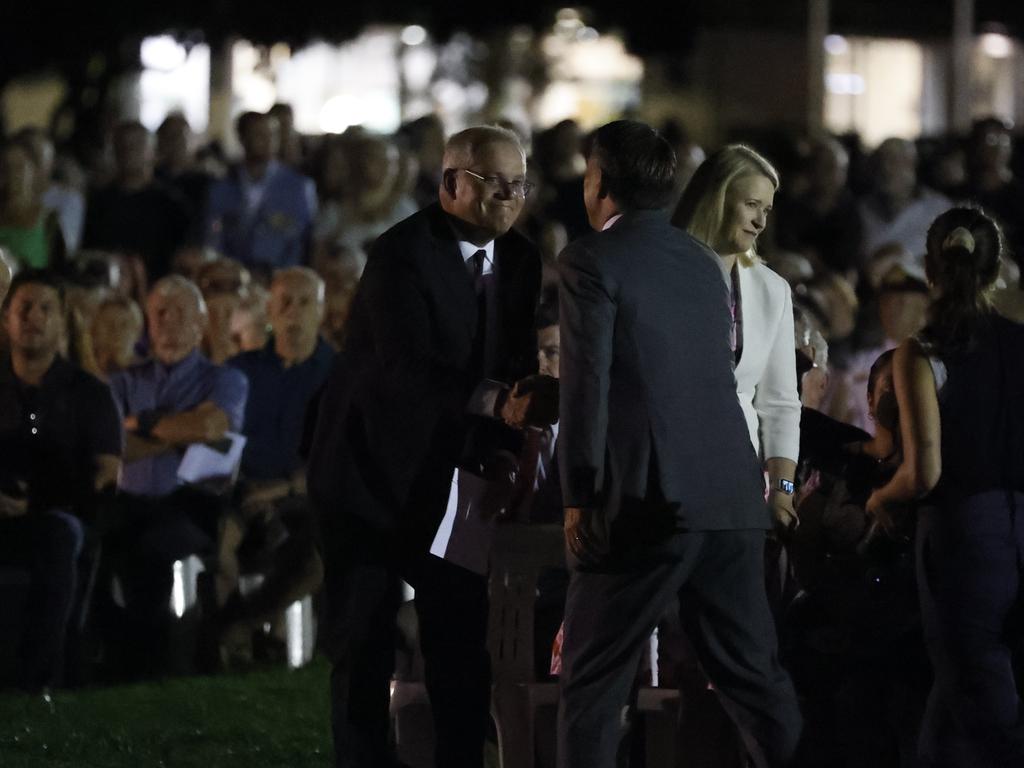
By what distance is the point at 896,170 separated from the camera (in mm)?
13164

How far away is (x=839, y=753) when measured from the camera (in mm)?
6523

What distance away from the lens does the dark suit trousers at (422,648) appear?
246 inches

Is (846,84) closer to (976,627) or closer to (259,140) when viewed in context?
(259,140)

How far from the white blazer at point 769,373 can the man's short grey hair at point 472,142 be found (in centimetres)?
81

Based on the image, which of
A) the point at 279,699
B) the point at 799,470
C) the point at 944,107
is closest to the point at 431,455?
the point at 799,470

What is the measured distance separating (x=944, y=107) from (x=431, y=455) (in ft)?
135

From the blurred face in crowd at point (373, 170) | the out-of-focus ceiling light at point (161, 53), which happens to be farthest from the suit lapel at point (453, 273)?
the out-of-focus ceiling light at point (161, 53)

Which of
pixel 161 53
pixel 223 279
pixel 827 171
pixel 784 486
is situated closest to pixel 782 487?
pixel 784 486

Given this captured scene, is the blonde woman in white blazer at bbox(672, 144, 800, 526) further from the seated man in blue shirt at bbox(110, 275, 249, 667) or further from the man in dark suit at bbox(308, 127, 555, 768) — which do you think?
the seated man in blue shirt at bbox(110, 275, 249, 667)

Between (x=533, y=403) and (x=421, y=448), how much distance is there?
0.54 meters

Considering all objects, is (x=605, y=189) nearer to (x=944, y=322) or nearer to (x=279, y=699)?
(x=944, y=322)

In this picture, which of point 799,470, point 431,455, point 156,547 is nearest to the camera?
point 431,455

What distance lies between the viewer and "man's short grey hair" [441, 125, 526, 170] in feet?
20.3

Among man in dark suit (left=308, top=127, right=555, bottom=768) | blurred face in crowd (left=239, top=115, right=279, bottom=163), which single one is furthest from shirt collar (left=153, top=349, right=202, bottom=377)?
man in dark suit (left=308, top=127, right=555, bottom=768)
